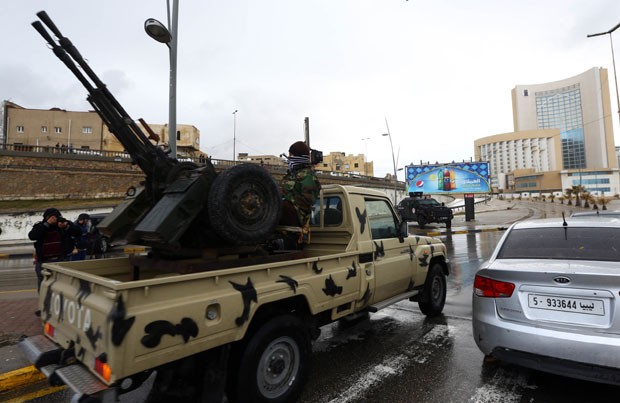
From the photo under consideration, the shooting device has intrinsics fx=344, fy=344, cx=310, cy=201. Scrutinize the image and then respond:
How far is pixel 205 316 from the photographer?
2.35 metres

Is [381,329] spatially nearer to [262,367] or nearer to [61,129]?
[262,367]

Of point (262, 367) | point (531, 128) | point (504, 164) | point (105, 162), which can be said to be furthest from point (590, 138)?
point (262, 367)

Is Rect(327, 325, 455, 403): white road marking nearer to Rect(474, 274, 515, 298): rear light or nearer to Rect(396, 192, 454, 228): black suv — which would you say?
Rect(474, 274, 515, 298): rear light

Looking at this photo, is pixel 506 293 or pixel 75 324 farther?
pixel 506 293

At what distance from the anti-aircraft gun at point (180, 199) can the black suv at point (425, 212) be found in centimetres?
1971

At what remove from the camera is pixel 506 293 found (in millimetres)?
3100

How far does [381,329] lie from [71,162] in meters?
33.8

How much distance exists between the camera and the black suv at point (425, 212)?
22.3m

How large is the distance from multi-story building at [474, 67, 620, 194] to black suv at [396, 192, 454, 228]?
→ 90.7 meters

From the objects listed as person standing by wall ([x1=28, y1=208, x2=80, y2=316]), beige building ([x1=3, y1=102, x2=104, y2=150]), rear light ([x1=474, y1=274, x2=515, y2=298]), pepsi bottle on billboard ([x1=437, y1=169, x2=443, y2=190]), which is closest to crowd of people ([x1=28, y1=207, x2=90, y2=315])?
person standing by wall ([x1=28, y1=208, x2=80, y2=316])

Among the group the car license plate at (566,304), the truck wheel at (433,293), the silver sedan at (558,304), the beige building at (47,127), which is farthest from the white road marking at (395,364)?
the beige building at (47,127)

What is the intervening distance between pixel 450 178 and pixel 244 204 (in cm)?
3205

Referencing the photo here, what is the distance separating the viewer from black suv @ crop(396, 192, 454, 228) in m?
22.3

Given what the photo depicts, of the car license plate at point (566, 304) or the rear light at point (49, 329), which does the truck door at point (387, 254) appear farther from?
the rear light at point (49, 329)
